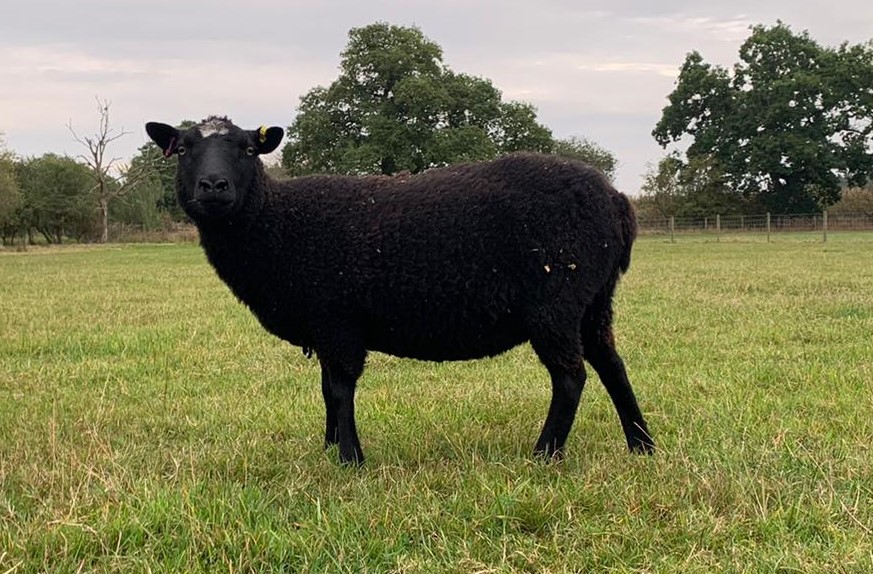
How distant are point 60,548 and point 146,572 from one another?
0.54 metres

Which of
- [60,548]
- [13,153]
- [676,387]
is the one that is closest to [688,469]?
[676,387]

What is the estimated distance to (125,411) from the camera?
6.62m

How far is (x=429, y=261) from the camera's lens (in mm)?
5121

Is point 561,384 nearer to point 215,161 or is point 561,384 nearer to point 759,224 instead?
point 215,161

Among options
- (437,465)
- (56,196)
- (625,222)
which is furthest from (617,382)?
(56,196)

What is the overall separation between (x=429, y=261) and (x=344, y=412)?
48.2 inches

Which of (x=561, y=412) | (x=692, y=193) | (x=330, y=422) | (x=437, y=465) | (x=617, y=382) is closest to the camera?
(x=437, y=465)

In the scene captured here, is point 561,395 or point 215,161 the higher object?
point 215,161

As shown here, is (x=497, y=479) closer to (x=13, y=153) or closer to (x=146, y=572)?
(x=146, y=572)

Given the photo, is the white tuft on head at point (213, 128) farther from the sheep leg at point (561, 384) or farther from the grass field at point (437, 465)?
the sheep leg at point (561, 384)

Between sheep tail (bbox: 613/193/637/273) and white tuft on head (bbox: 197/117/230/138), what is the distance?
9.74 ft

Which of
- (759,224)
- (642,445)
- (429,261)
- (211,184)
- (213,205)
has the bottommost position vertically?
(642,445)

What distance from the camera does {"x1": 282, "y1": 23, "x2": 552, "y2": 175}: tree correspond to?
2295 inches

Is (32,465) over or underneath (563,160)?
underneath
